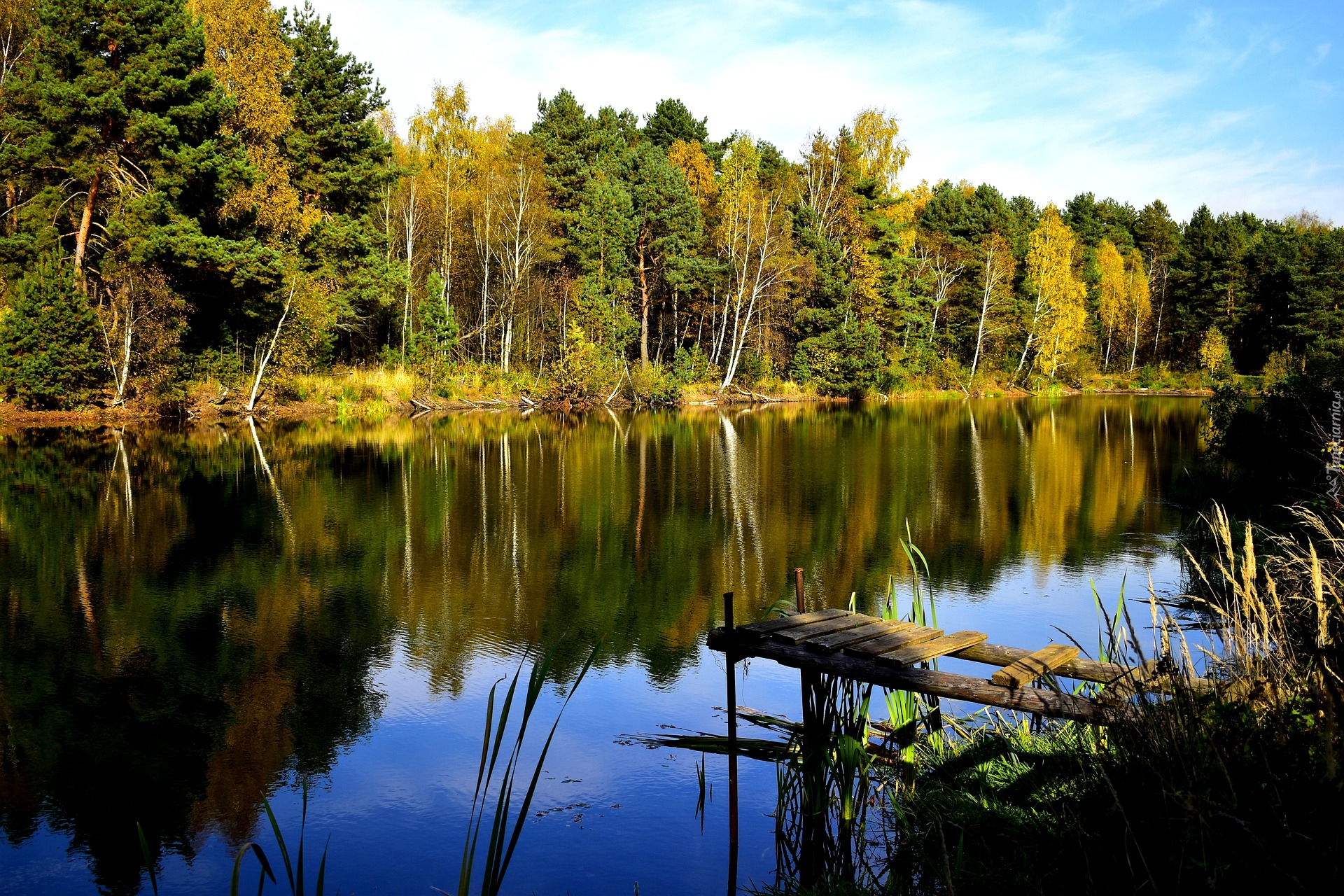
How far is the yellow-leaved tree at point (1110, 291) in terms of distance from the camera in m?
64.0

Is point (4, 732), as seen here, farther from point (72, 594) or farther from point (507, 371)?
point (507, 371)

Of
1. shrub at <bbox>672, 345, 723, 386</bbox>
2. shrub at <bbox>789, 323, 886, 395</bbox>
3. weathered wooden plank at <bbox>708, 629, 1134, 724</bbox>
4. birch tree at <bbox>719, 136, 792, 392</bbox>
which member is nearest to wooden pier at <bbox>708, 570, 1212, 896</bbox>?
weathered wooden plank at <bbox>708, 629, 1134, 724</bbox>

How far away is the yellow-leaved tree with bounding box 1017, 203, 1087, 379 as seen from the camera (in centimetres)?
5572

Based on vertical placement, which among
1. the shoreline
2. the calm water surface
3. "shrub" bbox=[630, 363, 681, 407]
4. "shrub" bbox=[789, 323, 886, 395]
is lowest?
the calm water surface

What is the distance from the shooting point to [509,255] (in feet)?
138

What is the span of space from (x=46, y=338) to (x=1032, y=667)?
29.4 metres

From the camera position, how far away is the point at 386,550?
43.9 ft

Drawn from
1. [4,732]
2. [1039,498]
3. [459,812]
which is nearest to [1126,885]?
[459,812]

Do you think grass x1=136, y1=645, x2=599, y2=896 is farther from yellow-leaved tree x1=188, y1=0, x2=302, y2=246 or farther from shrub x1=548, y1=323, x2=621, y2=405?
shrub x1=548, y1=323, x2=621, y2=405

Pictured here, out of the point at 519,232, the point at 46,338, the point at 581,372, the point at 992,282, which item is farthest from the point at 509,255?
the point at 992,282

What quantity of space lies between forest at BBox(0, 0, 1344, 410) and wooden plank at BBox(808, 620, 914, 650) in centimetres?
2045

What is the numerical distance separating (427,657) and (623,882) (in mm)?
4219

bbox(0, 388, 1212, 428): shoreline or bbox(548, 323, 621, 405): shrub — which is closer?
bbox(0, 388, 1212, 428): shoreline

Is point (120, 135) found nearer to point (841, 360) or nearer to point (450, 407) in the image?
point (450, 407)
